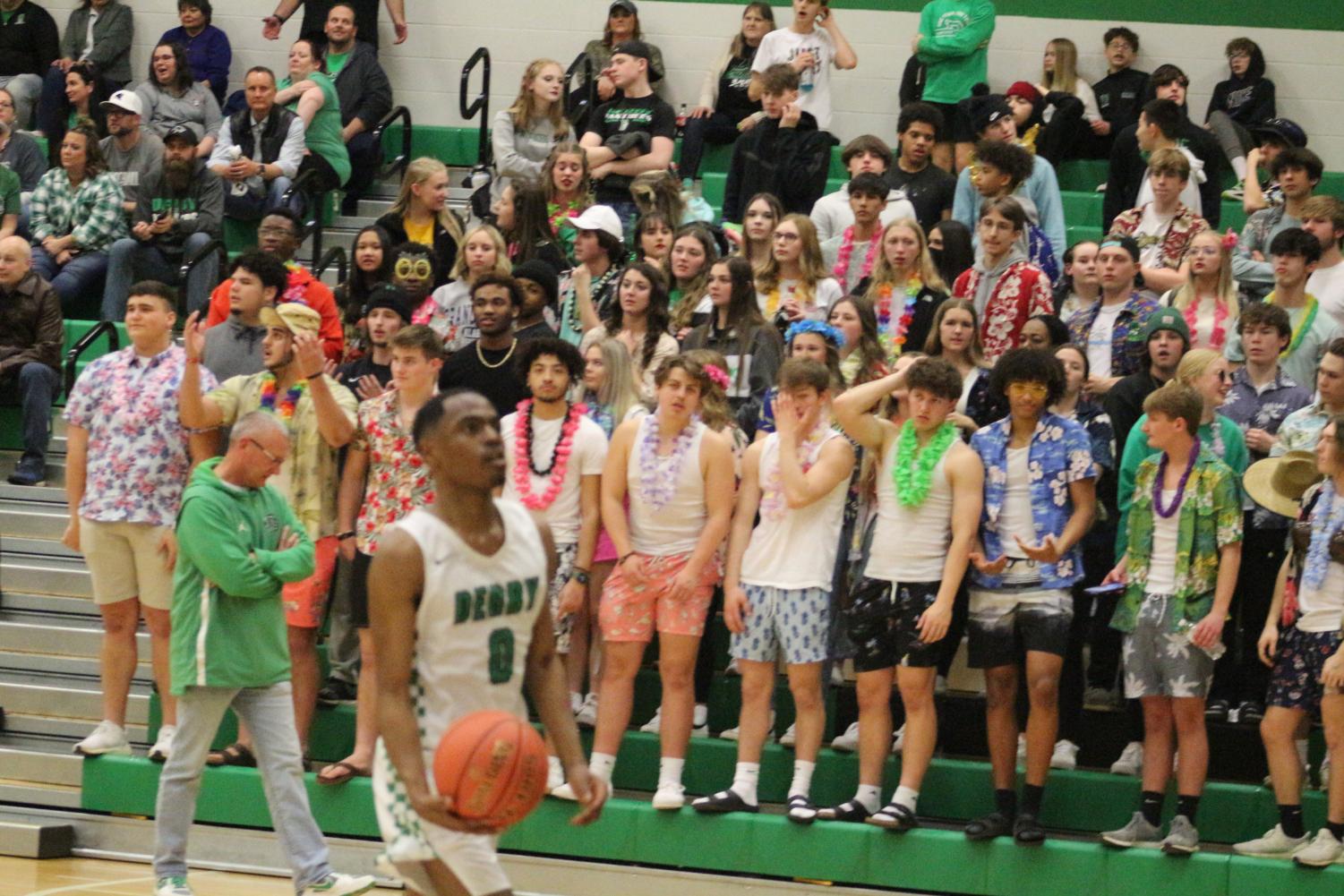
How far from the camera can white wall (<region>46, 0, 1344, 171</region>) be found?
12.7 m

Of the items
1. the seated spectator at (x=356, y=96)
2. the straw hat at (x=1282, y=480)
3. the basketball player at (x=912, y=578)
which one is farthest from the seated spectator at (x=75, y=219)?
the straw hat at (x=1282, y=480)

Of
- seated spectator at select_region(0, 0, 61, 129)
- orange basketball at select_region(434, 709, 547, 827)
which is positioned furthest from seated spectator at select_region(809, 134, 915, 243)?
seated spectator at select_region(0, 0, 61, 129)

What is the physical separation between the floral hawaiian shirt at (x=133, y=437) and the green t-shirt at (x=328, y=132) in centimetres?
394

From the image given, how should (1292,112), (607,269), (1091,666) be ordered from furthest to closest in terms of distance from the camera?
1. (1292,112)
2. (607,269)
3. (1091,666)

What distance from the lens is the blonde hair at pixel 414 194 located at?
9.66m

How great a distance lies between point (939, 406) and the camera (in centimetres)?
688

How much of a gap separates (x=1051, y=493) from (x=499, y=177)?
15.9 feet

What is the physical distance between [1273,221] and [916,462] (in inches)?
123

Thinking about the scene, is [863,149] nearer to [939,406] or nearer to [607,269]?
[607,269]

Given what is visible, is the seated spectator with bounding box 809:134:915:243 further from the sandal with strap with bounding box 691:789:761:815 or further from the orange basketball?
the orange basketball

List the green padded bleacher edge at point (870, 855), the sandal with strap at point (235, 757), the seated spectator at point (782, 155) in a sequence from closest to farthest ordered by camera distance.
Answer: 1. the green padded bleacher edge at point (870, 855)
2. the sandal with strap at point (235, 757)
3. the seated spectator at point (782, 155)

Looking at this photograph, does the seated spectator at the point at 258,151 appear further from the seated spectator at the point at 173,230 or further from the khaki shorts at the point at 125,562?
the khaki shorts at the point at 125,562

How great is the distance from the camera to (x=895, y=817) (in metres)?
6.73

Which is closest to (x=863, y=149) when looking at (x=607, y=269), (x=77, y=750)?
(x=607, y=269)
